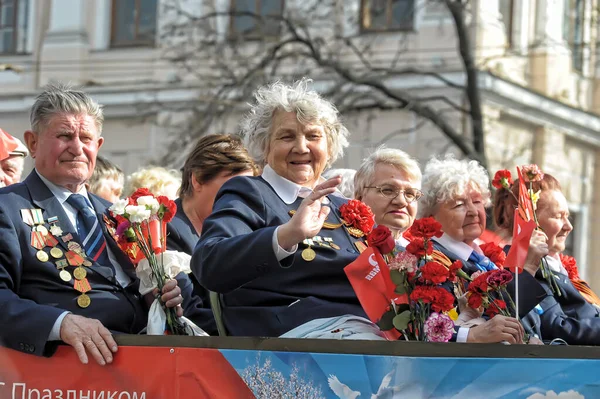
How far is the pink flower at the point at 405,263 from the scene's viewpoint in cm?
385

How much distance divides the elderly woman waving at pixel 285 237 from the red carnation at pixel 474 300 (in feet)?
1.17

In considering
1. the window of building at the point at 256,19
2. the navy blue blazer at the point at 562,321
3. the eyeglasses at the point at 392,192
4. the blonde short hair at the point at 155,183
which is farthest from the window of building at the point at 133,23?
the navy blue blazer at the point at 562,321

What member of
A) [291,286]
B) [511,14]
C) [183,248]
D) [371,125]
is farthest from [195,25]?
[291,286]

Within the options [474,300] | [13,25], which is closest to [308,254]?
[474,300]

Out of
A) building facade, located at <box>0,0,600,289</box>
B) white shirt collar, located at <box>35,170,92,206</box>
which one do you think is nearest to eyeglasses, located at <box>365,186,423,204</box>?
white shirt collar, located at <box>35,170,92,206</box>

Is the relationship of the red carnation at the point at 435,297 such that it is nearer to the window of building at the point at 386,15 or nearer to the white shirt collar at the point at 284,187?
the white shirt collar at the point at 284,187

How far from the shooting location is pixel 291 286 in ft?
13.5

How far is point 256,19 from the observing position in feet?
51.8

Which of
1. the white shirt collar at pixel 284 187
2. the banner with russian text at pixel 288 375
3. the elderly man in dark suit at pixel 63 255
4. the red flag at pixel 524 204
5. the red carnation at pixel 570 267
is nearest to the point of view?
the banner with russian text at pixel 288 375

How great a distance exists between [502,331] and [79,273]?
1529 mm

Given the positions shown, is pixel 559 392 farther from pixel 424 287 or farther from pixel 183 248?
pixel 183 248

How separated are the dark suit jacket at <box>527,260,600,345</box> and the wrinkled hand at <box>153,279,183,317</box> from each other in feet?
4.47

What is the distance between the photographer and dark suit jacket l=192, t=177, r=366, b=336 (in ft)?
12.8

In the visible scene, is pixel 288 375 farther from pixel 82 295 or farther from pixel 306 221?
pixel 82 295
